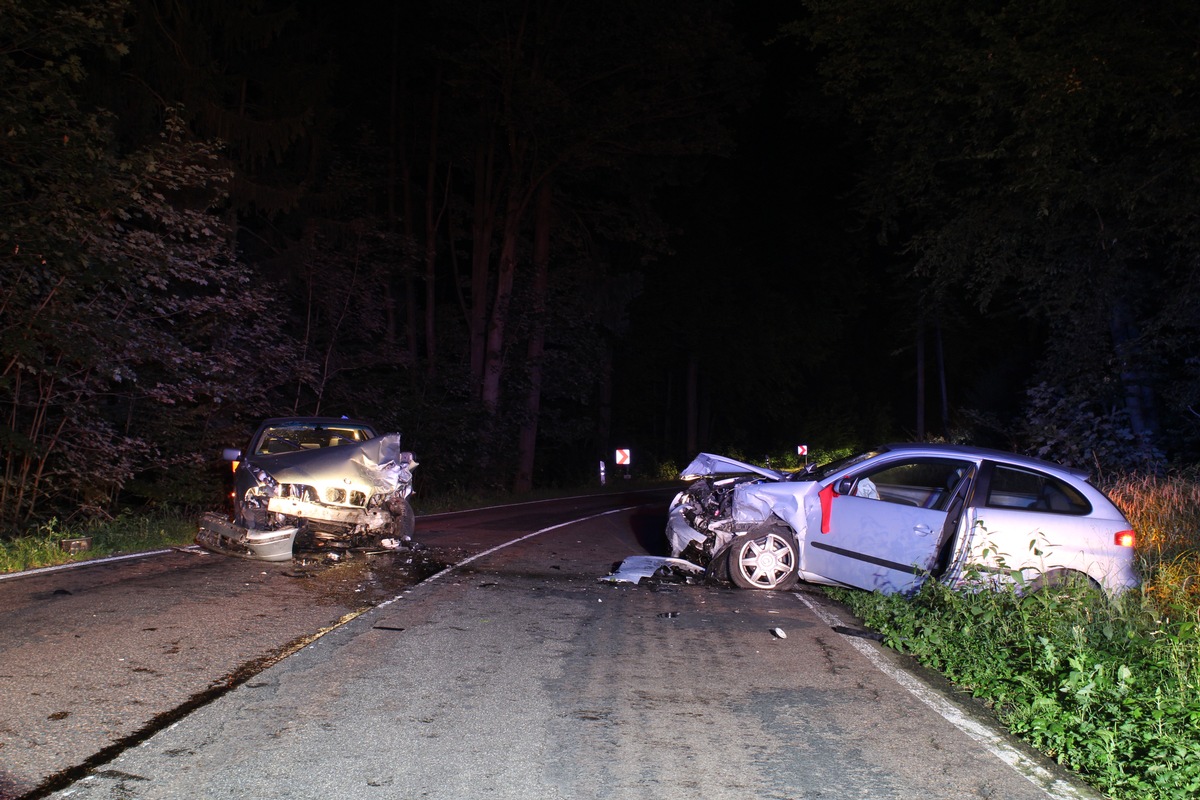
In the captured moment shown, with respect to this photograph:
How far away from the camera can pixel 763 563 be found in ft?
32.6

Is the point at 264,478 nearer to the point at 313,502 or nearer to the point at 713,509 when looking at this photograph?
the point at 313,502

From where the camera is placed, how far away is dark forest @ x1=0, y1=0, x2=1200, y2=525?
1252cm

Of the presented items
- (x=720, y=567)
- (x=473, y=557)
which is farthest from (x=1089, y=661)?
(x=473, y=557)

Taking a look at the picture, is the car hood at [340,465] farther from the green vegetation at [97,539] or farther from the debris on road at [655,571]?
the debris on road at [655,571]

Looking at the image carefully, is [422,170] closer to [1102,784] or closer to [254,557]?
[254,557]

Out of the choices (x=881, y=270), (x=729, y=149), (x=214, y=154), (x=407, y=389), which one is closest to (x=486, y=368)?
(x=407, y=389)

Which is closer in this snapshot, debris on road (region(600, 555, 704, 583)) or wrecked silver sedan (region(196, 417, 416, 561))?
debris on road (region(600, 555, 704, 583))

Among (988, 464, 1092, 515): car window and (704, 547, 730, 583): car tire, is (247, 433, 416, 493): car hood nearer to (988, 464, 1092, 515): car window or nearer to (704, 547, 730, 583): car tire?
(704, 547, 730, 583): car tire

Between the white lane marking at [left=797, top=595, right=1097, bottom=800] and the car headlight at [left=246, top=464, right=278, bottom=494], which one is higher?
the car headlight at [left=246, top=464, right=278, bottom=494]

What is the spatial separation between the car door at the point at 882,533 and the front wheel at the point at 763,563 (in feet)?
0.73

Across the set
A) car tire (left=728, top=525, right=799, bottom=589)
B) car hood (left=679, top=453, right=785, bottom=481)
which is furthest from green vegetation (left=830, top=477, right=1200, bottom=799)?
car hood (left=679, top=453, right=785, bottom=481)

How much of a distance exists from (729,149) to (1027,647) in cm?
2616

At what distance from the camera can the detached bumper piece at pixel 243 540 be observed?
1064 cm

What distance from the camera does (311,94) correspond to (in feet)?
73.0
